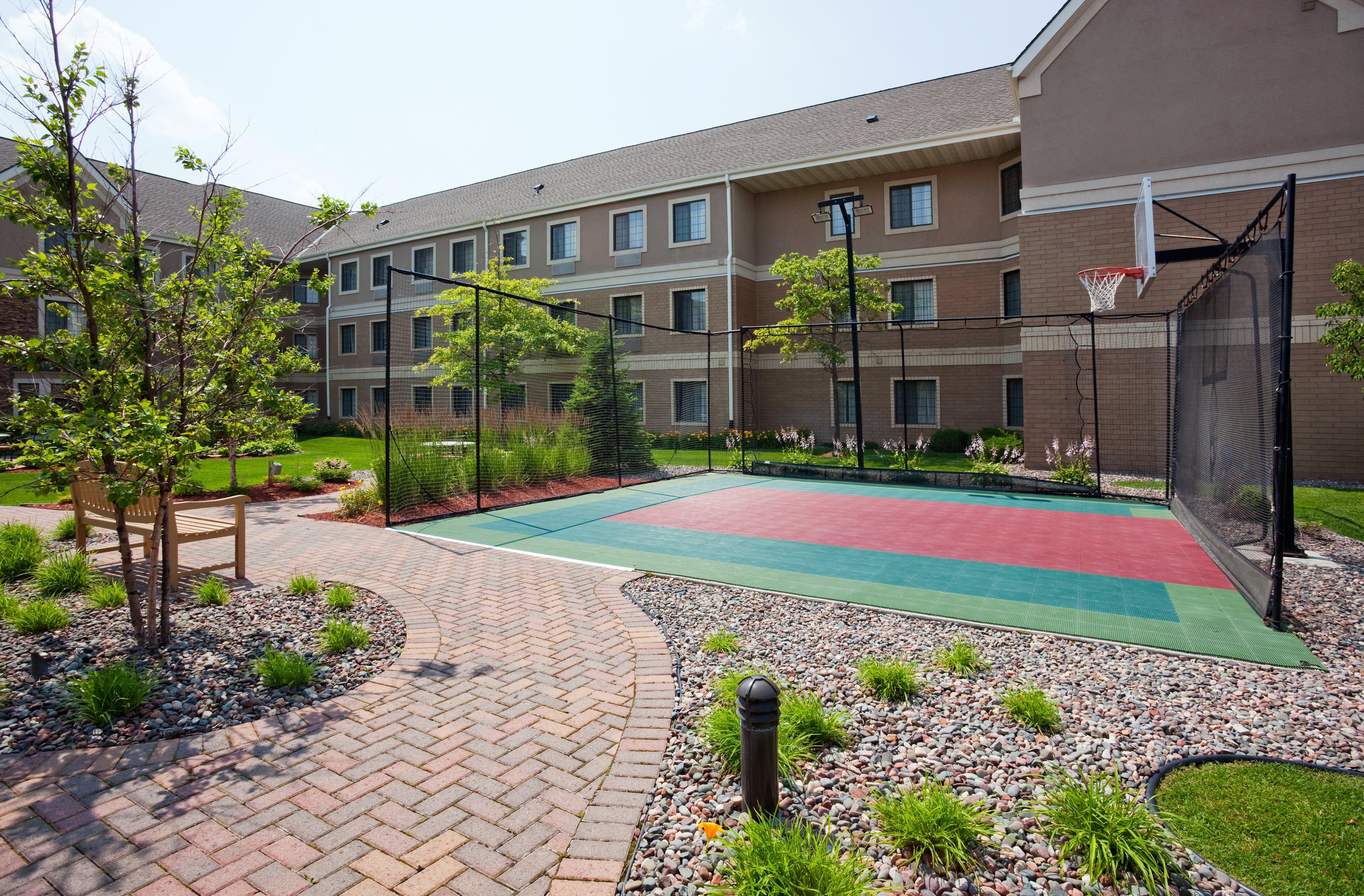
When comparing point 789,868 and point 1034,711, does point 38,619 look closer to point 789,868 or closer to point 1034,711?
point 789,868

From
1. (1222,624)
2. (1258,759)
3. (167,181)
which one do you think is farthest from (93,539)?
(167,181)

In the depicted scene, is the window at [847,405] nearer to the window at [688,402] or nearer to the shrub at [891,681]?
the window at [688,402]

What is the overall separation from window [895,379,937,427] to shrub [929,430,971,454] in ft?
3.91

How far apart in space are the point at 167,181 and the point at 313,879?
37.9 metres

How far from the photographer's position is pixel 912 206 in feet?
68.6

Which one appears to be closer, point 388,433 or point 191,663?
point 191,663

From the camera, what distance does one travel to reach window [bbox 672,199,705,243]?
2227cm

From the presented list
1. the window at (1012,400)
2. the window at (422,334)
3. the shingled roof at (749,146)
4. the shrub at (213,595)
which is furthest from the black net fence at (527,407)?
the window at (1012,400)

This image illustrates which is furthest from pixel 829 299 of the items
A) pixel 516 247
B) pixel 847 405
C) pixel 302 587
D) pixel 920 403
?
pixel 302 587

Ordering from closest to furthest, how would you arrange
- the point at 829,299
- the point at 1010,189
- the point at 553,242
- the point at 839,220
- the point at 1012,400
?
1. the point at 829,299
2. the point at 1010,189
3. the point at 1012,400
4. the point at 839,220
5. the point at 553,242

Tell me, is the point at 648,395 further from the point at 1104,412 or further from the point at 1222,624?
the point at 1222,624

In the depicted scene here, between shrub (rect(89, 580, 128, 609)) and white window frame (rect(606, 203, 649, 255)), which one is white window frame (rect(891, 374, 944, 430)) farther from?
shrub (rect(89, 580, 128, 609))

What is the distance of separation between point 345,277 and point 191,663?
31750 mm

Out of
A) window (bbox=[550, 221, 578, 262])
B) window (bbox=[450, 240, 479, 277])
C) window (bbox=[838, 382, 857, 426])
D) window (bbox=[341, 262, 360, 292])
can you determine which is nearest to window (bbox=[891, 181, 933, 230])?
window (bbox=[838, 382, 857, 426])
